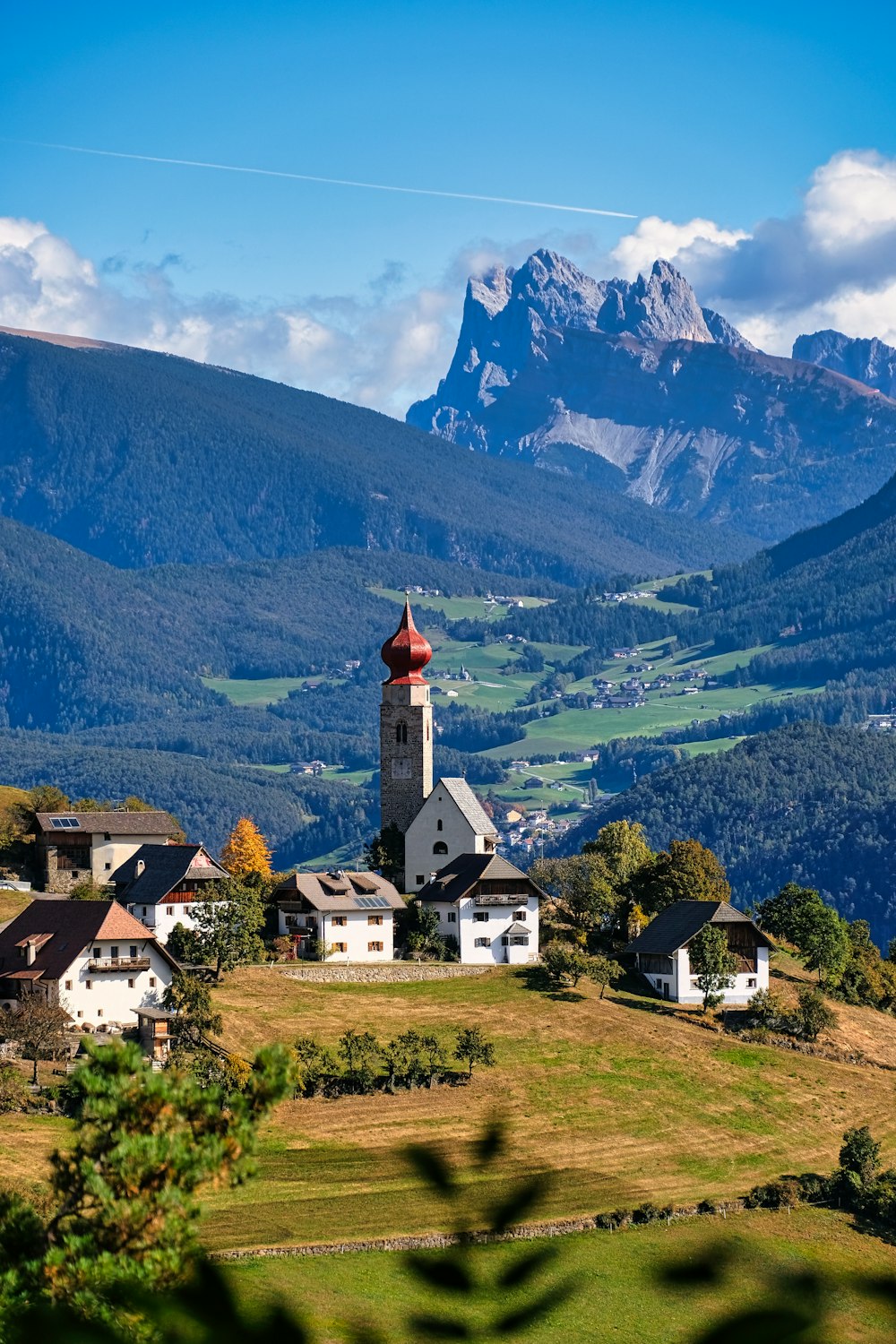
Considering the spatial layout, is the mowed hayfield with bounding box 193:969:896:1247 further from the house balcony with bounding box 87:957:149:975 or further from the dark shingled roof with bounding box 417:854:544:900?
the dark shingled roof with bounding box 417:854:544:900

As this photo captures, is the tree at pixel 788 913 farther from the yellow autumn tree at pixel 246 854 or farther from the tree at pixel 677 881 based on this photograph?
the yellow autumn tree at pixel 246 854

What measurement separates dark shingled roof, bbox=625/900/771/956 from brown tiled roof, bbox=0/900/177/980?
28.5 meters

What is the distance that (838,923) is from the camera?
118m

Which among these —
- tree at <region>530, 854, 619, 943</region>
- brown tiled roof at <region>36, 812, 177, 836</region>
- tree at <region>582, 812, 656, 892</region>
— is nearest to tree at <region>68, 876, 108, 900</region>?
brown tiled roof at <region>36, 812, 177, 836</region>

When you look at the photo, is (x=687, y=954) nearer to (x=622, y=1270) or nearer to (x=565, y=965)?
(x=565, y=965)

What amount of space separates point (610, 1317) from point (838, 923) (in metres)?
61.3

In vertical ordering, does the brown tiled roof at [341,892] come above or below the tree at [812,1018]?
above

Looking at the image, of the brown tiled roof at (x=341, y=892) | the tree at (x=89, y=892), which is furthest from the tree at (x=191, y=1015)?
the tree at (x=89, y=892)

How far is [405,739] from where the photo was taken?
122m

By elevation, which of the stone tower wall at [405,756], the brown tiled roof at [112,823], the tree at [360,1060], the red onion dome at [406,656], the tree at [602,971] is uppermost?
the red onion dome at [406,656]

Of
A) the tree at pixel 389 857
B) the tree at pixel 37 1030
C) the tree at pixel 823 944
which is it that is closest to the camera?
the tree at pixel 37 1030

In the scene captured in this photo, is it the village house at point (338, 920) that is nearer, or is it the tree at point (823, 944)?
the village house at point (338, 920)

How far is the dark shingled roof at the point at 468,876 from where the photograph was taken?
106 m

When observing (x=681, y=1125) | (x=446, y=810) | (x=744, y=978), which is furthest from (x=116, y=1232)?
(x=446, y=810)
